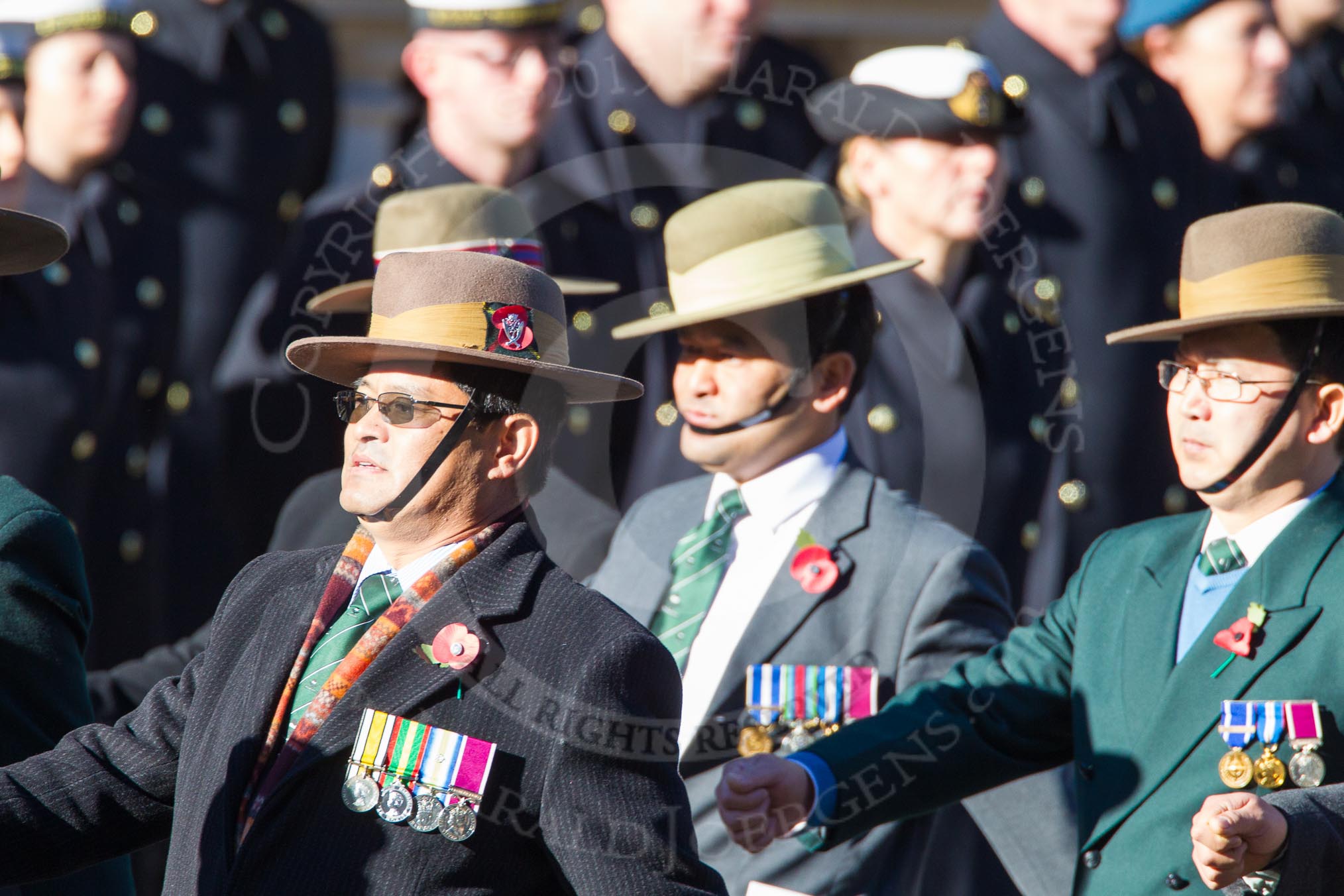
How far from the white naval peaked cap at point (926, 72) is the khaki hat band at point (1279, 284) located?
60.6 inches

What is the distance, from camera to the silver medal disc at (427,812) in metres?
2.26

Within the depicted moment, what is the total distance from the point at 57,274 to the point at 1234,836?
3378mm

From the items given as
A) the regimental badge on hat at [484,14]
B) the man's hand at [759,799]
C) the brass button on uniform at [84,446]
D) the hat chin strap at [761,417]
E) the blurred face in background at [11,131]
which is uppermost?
the regimental badge on hat at [484,14]

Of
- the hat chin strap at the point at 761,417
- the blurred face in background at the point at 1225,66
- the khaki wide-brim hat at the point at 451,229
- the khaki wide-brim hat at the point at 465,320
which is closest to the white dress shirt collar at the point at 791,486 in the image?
the hat chin strap at the point at 761,417

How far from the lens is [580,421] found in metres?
4.83

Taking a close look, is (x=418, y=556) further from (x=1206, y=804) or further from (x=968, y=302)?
(x=968, y=302)

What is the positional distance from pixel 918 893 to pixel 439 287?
1.91 meters

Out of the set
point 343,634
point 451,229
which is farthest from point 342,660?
point 451,229

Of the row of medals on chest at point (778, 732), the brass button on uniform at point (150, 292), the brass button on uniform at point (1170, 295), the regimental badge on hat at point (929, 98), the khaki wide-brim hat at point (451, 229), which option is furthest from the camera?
the brass button on uniform at point (1170, 295)

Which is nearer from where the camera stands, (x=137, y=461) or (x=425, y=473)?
(x=425, y=473)

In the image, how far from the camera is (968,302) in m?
4.69

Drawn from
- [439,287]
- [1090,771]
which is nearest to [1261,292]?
[1090,771]

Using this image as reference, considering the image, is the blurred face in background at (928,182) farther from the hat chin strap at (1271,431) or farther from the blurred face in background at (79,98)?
the blurred face in background at (79,98)

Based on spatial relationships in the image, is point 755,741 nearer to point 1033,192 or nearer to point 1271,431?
point 1271,431
